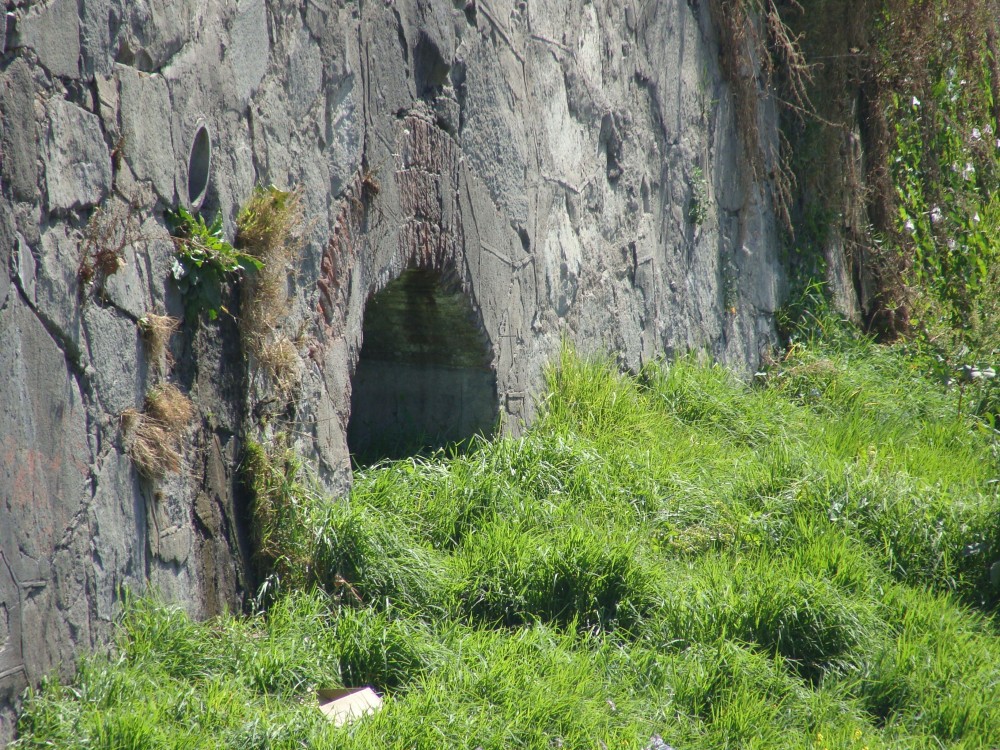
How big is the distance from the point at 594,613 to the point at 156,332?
5.58 feet

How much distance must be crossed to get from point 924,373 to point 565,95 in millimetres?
Result: 3395

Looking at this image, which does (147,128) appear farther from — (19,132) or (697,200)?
(697,200)

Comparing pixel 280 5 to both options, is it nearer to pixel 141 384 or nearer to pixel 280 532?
pixel 141 384

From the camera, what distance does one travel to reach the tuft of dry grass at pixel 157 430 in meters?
2.58

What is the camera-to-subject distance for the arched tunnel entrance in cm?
427

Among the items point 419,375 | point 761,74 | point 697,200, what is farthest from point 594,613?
point 761,74

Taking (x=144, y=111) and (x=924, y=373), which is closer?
(x=144, y=111)

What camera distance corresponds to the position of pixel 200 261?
2.80 meters

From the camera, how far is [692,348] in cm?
594

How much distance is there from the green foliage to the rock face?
50 millimetres

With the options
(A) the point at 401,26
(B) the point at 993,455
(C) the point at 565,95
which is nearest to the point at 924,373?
(B) the point at 993,455

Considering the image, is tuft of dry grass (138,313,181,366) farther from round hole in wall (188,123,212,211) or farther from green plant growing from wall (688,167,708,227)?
green plant growing from wall (688,167,708,227)

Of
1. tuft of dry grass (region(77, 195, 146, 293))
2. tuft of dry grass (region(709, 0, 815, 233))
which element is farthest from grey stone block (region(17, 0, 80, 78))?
tuft of dry grass (region(709, 0, 815, 233))

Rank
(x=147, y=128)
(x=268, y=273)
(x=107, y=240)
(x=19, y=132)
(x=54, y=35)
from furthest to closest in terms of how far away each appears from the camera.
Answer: (x=268, y=273)
(x=147, y=128)
(x=107, y=240)
(x=54, y=35)
(x=19, y=132)
